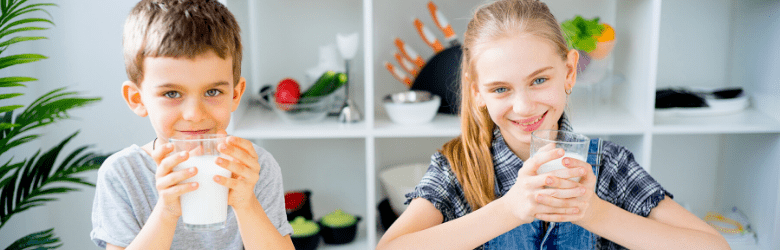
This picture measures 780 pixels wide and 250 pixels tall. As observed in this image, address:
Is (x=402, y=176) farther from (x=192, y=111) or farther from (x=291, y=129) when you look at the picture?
(x=192, y=111)

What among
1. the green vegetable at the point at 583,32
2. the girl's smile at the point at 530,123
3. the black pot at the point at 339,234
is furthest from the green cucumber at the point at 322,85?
the girl's smile at the point at 530,123

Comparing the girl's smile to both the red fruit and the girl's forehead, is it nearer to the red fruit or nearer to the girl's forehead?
the girl's forehead

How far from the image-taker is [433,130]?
5.66 feet

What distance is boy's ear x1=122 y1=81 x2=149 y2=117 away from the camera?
37.0 inches

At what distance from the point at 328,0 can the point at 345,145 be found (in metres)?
0.54

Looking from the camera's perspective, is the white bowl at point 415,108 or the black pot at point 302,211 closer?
the white bowl at point 415,108

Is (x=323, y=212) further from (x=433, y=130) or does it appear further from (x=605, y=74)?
(x=605, y=74)

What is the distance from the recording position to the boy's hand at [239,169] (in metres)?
0.81

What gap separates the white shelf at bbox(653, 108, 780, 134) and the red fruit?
1094mm

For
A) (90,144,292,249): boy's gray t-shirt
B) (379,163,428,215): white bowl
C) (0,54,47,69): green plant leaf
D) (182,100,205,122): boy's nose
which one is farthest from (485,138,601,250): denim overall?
(0,54,47,69): green plant leaf

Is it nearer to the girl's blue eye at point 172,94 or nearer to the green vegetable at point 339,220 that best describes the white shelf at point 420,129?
the green vegetable at point 339,220

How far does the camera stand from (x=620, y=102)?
201 centimetres

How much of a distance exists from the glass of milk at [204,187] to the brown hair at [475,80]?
52cm

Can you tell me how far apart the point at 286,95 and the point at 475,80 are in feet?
2.62
